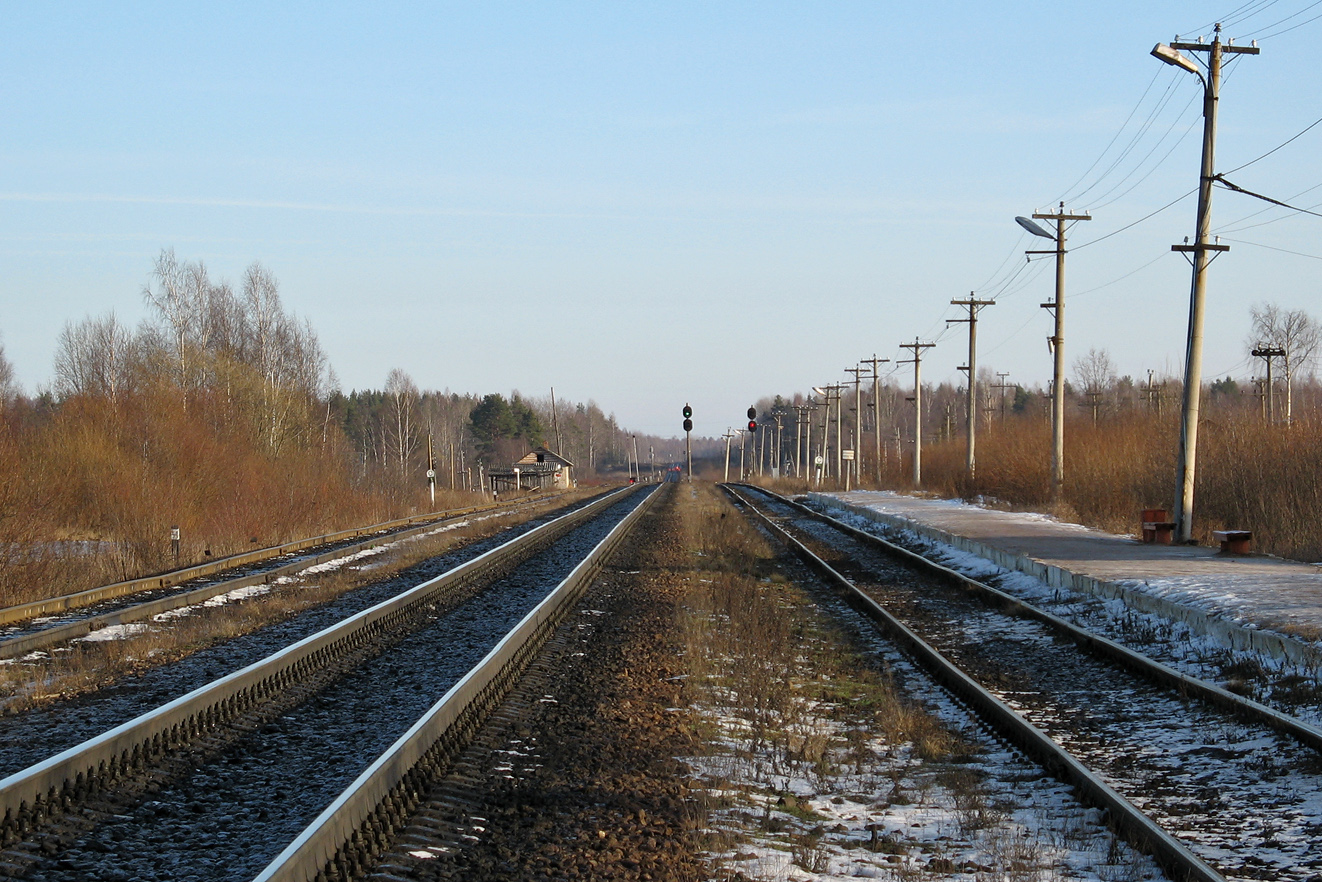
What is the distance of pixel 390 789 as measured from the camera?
566 cm

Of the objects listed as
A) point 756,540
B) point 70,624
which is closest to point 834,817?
point 70,624

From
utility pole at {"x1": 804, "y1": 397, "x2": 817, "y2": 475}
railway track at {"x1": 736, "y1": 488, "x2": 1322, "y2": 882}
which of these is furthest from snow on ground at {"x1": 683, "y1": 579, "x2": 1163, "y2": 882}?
utility pole at {"x1": 804, "y1": 397, "x2": 817, "y2": 475}

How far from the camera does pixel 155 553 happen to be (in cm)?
2036

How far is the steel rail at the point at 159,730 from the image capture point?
5418 millimetres

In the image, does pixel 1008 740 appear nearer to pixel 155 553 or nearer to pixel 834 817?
pixel 834 817

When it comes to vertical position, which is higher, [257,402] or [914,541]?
[257,402]

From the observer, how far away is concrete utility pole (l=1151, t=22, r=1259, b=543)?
782 inches

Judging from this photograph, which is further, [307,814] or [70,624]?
[70,624]

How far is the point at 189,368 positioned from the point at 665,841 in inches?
1797

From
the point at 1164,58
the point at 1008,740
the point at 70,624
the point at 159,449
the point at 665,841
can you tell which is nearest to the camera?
the point at 665,841

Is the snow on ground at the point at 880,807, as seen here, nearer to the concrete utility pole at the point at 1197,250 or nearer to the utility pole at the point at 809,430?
the concrete utility pole at the point at 1197,250

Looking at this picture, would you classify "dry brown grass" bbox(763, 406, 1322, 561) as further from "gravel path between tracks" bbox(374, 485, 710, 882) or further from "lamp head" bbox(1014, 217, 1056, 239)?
"gravel path between tracks" bbox(374, 485, 710, 882)

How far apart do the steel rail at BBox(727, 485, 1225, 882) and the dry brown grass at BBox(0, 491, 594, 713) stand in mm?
7060

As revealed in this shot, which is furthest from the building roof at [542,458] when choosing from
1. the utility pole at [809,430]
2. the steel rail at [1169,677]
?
the steel rail at [1169,677]
